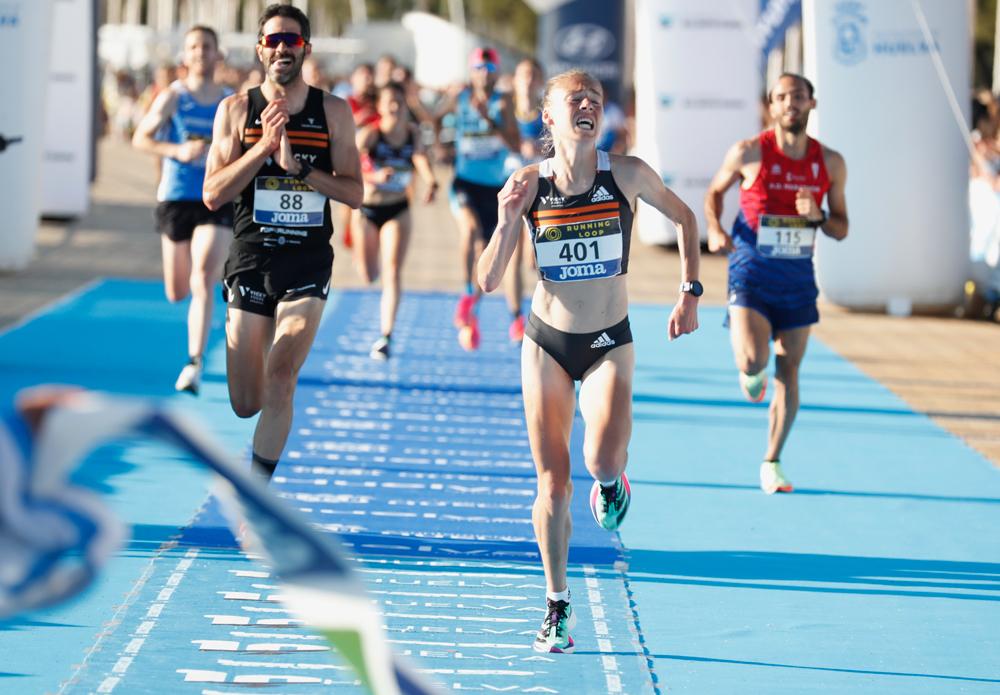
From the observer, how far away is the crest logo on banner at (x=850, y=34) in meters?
14.4

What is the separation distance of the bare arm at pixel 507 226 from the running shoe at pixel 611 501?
81 cm

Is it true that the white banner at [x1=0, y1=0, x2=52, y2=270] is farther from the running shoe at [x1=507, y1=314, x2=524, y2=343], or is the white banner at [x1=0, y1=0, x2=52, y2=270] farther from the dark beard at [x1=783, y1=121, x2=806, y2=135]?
the dark beard at [x1=783, y1=121, x2=806, y2=135]

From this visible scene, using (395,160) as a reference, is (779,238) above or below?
below

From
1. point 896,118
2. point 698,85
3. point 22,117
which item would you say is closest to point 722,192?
point 896,118

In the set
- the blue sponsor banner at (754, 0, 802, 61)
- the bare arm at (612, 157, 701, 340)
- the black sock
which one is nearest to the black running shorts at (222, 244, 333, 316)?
the black sock

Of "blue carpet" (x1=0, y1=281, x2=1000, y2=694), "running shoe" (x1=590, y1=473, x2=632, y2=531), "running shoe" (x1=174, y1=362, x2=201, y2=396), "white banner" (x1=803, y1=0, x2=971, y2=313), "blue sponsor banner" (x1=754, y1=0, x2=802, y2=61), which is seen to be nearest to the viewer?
"blue carpet" (x1=0, y1=281, x2=1000, y2=694)

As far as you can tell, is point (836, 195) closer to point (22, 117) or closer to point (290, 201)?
point (290, 201)

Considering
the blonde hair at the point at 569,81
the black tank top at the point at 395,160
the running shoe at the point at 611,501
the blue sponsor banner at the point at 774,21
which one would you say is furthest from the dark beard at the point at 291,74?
the blue sponsor banner at the point at 774,21

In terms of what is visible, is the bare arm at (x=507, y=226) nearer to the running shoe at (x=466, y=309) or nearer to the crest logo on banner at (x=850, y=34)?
the running shoe at (x=466, y=309)

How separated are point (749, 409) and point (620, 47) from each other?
17165mm

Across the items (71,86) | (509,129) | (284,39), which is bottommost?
(284,39)

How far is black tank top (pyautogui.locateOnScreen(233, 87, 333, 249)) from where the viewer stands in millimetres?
6410

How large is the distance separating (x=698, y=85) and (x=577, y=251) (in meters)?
14.4

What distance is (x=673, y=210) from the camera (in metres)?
5.46
